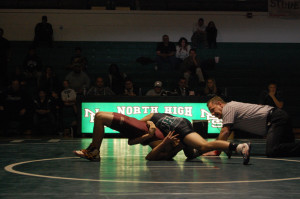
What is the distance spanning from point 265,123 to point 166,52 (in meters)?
10.5

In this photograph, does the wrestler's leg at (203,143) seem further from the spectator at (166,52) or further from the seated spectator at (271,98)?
the spectator at (166,52)

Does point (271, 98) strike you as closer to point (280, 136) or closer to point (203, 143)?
point (280, 136)

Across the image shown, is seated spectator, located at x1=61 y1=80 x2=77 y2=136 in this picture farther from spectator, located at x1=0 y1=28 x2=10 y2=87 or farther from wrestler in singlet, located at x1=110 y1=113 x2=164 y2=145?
wrestler in singlet, located at x1=110 y1=113 x2=164 y2=145

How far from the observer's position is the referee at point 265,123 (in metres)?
8.59

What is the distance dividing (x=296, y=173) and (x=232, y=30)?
1648 centimetres

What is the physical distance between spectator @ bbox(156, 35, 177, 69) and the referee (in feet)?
33.8

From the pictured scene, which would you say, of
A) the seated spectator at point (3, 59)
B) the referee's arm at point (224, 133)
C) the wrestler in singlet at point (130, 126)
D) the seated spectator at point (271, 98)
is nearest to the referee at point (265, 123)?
the referee's arm at point (224, 133)

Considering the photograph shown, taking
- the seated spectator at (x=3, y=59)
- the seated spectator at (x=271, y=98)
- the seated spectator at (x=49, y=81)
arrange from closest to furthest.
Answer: the seated spectator at (x=271, y=98)
the seated spectator at (x=49, y=81)
the seated spectator at (x=3, y=59)

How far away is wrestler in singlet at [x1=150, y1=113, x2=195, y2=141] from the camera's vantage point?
8211 millimetres

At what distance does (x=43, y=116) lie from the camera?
1502cm

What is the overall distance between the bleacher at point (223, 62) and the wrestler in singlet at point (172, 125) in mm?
9834

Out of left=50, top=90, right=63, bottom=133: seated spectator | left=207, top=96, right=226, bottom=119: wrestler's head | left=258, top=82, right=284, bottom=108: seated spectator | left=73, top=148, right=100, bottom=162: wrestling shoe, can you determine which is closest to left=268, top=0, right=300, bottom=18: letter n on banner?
left=258, top=82, right=284, bottom=108: seated spectator

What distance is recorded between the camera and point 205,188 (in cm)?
602

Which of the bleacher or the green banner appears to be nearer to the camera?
the green banner
